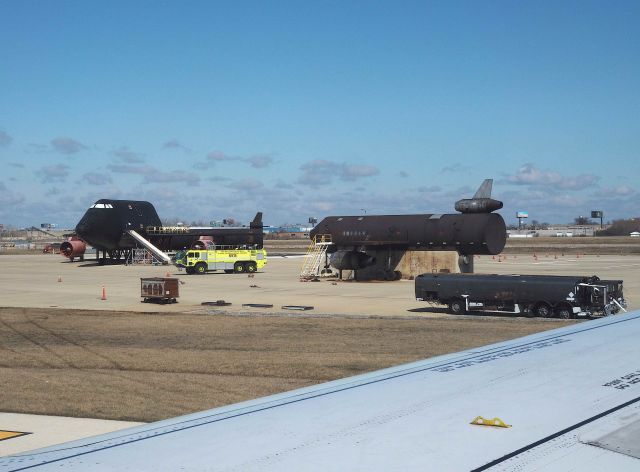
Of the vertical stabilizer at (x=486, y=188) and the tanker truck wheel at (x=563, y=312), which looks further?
the vertical stabilizer at (x=486, y=188)

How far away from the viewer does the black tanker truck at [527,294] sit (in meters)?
26.2

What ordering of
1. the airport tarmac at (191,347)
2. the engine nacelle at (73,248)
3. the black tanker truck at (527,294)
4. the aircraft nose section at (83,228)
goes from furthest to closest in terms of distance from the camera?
1. the engine nacelle at (73,248)
2. the aircraft nose section at (83,228)
3. the black tanker truck at (527,294)
4. the airport tarmac at (191,347)

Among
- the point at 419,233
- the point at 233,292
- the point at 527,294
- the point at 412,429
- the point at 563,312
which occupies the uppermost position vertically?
the point at 419,233

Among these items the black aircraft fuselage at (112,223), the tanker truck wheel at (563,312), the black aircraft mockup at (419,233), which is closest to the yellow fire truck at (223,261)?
the black aircraft mockup at (419,233)

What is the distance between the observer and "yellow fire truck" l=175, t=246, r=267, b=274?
54.8m

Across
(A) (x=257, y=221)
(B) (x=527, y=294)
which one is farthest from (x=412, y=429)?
(A) (x=257, y=221)

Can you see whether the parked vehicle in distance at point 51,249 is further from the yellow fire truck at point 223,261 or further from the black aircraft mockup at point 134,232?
the yellow fire truck at point 223,261

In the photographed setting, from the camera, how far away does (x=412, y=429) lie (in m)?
5.36

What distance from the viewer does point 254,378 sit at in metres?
16.6

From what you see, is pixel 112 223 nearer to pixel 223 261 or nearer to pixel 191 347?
pixel 223 261

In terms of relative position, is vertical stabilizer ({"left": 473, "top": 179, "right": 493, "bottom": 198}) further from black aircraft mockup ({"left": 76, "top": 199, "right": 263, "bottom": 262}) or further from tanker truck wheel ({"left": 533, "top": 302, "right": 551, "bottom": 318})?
black aircraft mockup ({"left": 76, "top": 199, "right": 263, "bottom": 262})

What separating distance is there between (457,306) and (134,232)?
45074 millimetres

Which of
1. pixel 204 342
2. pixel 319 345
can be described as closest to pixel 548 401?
pixel 319 345

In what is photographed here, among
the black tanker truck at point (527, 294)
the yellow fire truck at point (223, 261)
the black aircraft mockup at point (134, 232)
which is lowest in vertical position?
the black tanker truck at point (527, 294)
